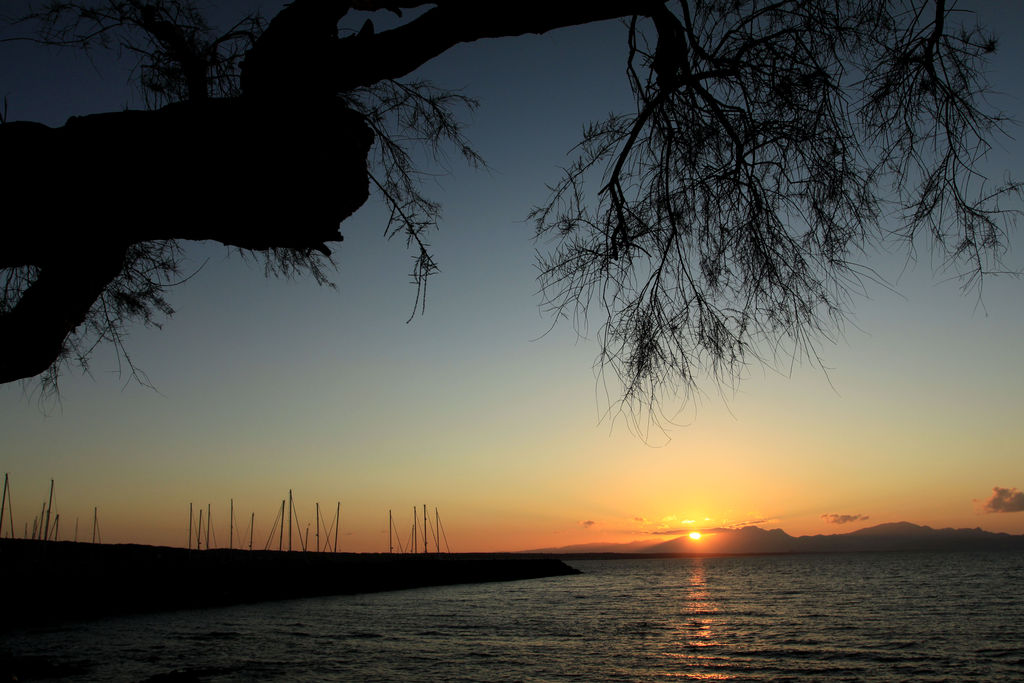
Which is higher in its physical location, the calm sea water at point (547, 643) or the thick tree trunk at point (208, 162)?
the thick tree trunk at point (208, 162)

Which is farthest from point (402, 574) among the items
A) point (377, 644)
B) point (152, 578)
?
point (377, 644)

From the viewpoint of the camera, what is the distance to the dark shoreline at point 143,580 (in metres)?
30.2

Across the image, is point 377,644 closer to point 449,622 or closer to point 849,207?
point 449,622

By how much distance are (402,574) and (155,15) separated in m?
62.6

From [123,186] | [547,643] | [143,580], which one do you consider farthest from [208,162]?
[143,580]

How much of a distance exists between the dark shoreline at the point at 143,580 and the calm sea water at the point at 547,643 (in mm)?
4885

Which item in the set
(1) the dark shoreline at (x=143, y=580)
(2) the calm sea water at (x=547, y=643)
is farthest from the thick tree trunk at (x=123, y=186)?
(1) the dark shoreline at (x=143, y=580)

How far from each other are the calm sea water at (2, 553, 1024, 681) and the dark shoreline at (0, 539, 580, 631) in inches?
192

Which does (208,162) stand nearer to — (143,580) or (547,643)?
(547,643)

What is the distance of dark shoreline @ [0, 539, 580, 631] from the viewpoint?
30.2 metres

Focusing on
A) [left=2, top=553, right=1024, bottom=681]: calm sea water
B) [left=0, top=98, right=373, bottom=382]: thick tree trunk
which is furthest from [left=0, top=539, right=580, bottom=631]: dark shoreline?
[left=0, top=98, right=373, bottom=382]: thick tree trunk

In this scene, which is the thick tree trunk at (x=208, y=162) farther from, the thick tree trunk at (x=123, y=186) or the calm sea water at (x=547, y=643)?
the calm sea water at (x=547, y=643)

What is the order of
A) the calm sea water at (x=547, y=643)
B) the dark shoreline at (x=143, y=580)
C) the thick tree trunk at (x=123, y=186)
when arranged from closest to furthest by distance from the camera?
the thick tree trunk at (x=123, y=186)
the calm sea water at (x=547, y=643)
the dark shoreline at (x=143, y=580)

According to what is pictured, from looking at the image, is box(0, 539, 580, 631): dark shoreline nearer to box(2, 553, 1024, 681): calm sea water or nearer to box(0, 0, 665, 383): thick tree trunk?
box(2, 553, 1024, 681): calm sea water
